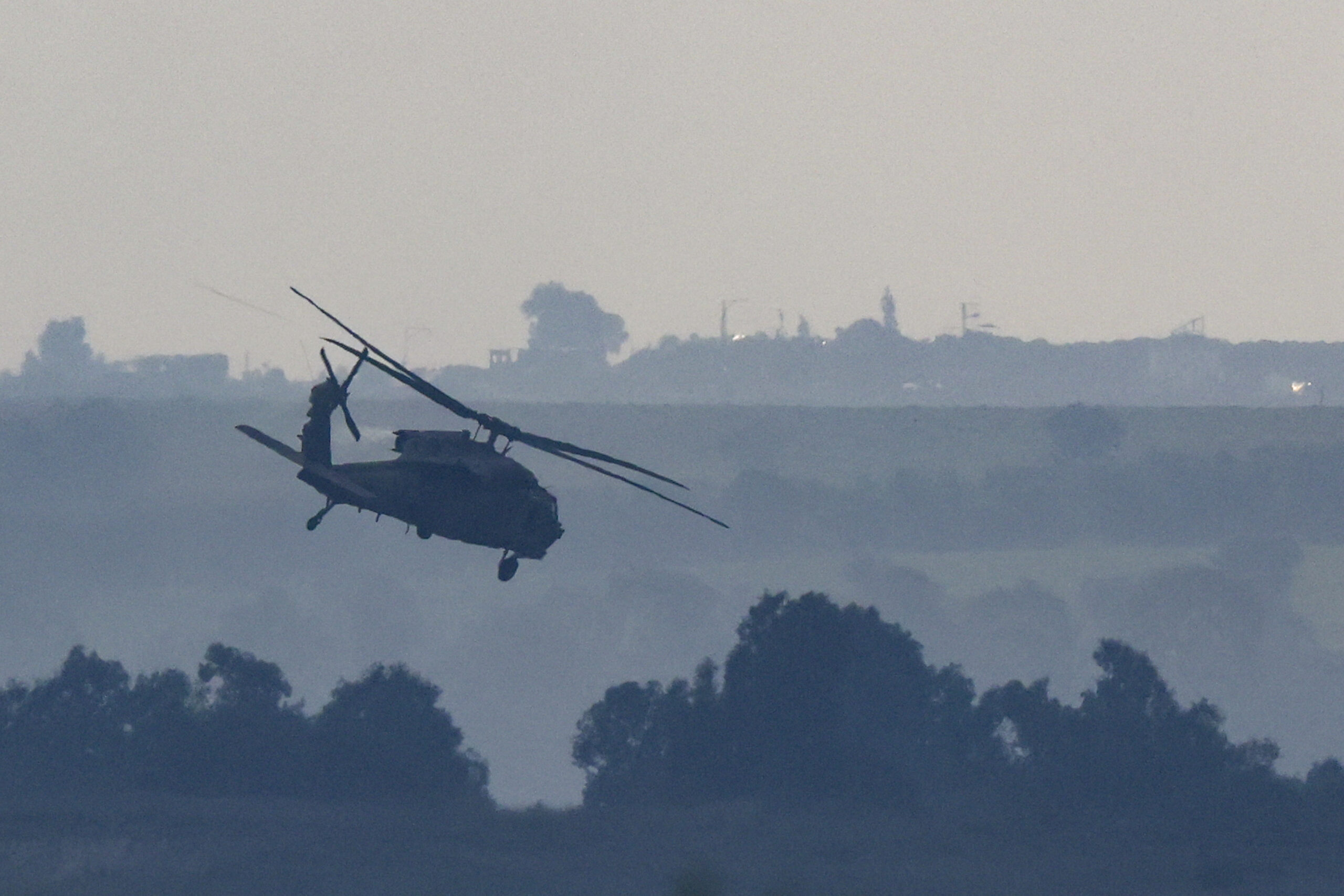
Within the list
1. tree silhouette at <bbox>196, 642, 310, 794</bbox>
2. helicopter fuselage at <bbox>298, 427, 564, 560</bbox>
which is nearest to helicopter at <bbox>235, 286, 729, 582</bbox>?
helicopter fuselage at <bbox>298, 427, 564, 560</bbox>

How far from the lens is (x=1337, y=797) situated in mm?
114375

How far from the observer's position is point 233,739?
120875 millimetres

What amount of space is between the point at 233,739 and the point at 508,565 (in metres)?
64.4

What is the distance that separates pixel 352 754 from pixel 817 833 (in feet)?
80.4

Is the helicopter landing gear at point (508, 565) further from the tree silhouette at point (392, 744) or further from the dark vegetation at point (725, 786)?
the tree silhouette at point (392, 744)

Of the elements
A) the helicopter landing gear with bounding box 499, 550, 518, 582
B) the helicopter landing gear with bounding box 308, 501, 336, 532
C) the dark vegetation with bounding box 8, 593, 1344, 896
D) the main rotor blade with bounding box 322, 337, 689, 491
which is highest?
the main rotor blade with bounding box 322, 337, 689, 491

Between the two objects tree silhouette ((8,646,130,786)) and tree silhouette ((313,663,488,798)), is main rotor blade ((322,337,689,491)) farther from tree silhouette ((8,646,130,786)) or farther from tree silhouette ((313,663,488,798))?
tree silhouette ((8,646,130,786))

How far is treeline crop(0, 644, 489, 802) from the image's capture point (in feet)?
384

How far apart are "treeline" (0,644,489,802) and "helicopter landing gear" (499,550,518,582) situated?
54.8 meters

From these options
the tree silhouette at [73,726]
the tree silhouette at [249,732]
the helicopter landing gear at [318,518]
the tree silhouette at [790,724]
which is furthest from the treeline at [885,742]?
the helicopter landing gear at [318,518]

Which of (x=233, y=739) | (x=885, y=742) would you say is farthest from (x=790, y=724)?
(x=233, y=739)

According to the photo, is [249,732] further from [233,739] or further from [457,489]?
[457,489]

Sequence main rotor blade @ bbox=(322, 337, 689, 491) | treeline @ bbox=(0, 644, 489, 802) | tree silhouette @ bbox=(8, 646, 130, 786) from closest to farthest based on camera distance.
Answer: main rotor blade @ bbox=(322, 337, 689, 491)
treeline @ bbox=(0, 644, 489, 802)
tree silhouette @ bbox=(8, 646, 130, 786)

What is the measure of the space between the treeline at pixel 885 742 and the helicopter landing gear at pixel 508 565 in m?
52.7
